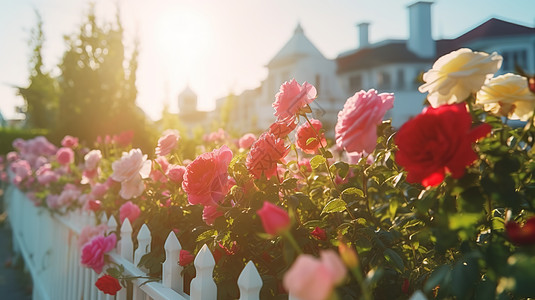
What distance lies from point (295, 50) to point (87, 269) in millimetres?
22755

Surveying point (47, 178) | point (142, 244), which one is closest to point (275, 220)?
point (142, 244)

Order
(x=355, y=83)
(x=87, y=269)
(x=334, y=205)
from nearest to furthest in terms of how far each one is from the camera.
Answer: (x=334, y=205) → (x=87, y=269) → (x=355, y=83)

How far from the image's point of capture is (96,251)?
227cm

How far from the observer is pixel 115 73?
1046 centimetres

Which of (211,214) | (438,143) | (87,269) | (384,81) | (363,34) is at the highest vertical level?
(363,34)

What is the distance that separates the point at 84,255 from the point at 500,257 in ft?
6.54

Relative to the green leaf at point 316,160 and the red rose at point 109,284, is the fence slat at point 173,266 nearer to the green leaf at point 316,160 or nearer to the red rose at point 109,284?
the red rose at point 109,284

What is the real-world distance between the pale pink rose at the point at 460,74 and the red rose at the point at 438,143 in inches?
7.2

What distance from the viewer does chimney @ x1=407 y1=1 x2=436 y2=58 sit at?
76.3 feet

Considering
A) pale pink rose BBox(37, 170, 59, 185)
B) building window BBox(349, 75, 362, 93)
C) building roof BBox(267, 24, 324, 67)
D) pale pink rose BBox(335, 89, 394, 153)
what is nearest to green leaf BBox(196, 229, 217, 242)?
pale pink rose BBox(335, 89, 394, 153)

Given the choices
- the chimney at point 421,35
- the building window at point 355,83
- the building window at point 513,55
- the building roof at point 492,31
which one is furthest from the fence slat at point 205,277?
the building window at point 513,55

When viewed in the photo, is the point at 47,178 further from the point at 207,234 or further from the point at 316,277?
the point at 316,277

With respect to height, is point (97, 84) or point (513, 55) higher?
point (513, 55)

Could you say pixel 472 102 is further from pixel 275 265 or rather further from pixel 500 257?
pixel 275 265
